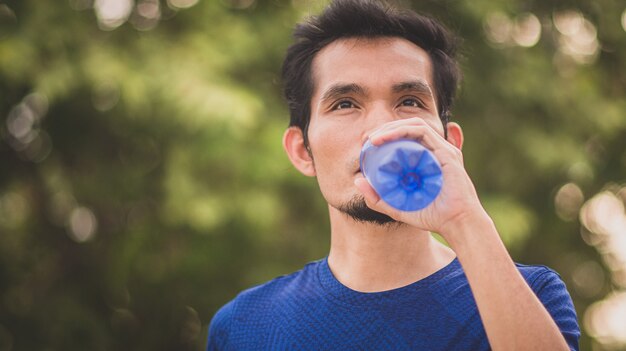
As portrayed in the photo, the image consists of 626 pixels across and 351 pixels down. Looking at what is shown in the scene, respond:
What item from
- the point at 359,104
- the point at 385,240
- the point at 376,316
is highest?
the point at 359,104

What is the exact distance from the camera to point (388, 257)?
2.16 metres

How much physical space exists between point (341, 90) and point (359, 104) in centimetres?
9

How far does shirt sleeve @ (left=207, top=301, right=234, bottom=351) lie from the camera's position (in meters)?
2.44

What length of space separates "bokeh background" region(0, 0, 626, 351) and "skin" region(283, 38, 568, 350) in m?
2.17

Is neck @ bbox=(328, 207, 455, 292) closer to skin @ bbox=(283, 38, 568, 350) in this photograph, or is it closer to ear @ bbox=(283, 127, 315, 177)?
skin @ bbox=(283, 38, 568, 350)

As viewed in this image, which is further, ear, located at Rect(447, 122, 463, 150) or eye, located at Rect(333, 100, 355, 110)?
ear, located at Rect(447, 122, 463, 150)

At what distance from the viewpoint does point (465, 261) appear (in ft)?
5.25

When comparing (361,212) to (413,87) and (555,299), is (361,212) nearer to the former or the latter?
(413,87)

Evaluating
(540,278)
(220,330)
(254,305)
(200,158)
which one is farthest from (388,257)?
(200,158)

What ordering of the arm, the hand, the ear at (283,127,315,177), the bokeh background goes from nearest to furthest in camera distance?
the arm → the hand → the ear at (283,127,315,177) → the bokeh background

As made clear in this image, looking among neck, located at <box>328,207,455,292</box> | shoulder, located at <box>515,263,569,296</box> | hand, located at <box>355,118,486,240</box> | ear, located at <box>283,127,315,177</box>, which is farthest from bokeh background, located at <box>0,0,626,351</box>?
hand, located at <box>355,118,486,240</box>

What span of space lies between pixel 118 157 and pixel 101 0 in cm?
138

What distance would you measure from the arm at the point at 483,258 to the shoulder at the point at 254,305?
2.69 feet

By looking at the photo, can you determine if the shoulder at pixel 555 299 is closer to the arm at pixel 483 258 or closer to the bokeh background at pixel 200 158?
the arm at pixel 483 258
